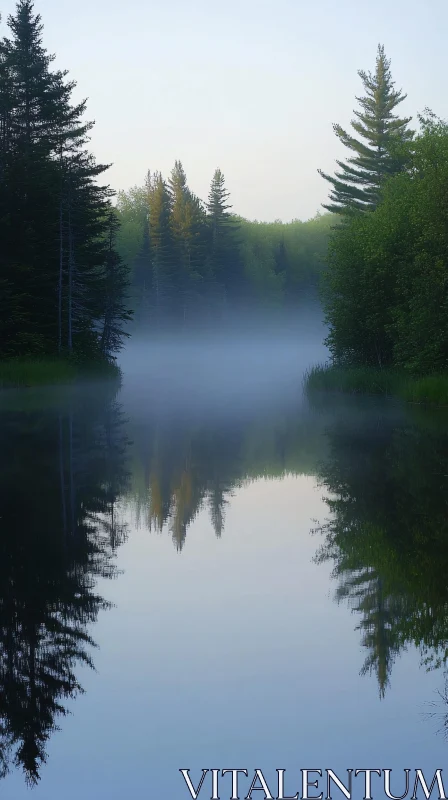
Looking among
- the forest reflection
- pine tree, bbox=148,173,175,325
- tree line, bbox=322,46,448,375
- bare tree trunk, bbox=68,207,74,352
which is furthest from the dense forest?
pine tree, bbox=148,173,175,325

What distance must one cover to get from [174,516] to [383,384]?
2503 cm

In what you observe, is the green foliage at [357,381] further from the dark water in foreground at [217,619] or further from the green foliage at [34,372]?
A: the dark water in foreground at [217,619]

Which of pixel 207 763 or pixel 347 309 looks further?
pixel 347 309

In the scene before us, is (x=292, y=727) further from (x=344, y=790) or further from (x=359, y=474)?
(x=359, y=474)

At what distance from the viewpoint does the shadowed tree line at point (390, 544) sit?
6.52 m

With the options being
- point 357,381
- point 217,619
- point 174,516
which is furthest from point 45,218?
point 217,619

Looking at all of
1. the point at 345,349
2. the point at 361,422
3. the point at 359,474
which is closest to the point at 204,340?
the point at 345,349

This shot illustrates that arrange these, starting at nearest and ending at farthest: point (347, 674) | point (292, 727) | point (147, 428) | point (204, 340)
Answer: point (292, 727) → point (347, 674) → point (147, 428) → point (204, 340)

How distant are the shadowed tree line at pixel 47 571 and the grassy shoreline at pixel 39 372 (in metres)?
21.0

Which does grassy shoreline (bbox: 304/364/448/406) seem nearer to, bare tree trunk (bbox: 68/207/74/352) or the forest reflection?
the forest reflection

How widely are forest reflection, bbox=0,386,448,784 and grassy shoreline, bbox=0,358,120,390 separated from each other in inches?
589

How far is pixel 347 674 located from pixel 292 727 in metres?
0.96

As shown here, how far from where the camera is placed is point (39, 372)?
41.2m

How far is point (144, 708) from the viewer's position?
514cm
